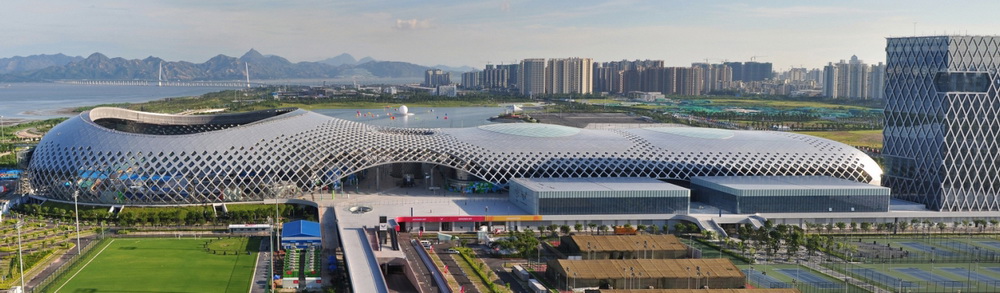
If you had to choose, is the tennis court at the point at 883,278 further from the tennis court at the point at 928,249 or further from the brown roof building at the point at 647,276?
the tennis court at the point at 928,249

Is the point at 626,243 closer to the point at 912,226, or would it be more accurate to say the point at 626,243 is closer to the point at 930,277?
the point at 930,277

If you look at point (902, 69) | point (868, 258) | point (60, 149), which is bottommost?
point (868, 258)

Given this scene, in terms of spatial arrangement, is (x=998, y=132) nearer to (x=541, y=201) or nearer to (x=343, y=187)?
(x=541, y=201)

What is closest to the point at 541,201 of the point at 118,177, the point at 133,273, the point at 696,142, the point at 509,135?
the point at 509,135

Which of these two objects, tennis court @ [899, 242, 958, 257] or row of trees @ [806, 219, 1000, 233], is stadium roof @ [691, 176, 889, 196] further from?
tennis court @ [899, 242, 958, 257]

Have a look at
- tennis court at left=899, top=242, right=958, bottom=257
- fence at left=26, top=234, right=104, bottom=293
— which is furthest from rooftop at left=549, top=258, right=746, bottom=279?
fence at left=26, top=234, right=104, bottom=293
